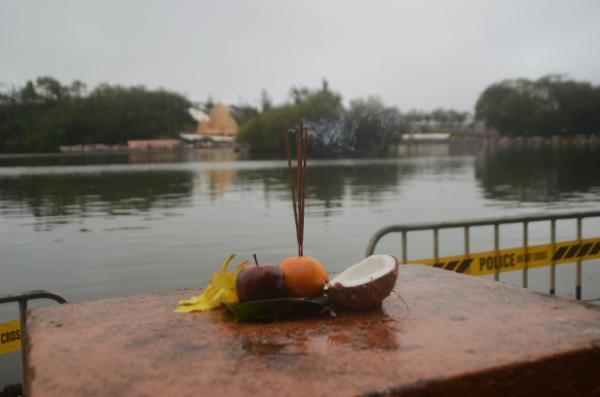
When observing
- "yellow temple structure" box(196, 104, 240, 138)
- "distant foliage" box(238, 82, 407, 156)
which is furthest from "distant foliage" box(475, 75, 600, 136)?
"yellow temple structure" box(196, 104, 240, 138)

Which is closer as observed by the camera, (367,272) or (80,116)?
(367,272)

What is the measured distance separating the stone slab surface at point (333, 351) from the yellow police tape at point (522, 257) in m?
2.83

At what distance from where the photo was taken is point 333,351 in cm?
144

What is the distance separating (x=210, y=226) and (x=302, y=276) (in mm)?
16562

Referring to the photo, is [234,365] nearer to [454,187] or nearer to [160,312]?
[160,312]

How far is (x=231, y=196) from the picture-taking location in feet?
92.0

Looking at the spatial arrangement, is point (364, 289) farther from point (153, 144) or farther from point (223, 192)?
point (153, 144)

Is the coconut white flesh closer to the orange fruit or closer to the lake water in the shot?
the orange fruit

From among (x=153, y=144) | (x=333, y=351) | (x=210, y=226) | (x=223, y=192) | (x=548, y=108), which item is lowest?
(x=210, y=226)

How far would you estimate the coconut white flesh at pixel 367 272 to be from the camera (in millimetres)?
1814

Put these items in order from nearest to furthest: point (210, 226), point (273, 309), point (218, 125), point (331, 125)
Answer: point (273, 309) < point (331, 125) < point (210, 226) < point (218, 125)

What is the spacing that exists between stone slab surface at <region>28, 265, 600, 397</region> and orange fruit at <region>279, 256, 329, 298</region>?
4.4 inches

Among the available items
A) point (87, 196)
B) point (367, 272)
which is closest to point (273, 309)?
point (367, 272)

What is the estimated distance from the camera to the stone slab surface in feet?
4.16
